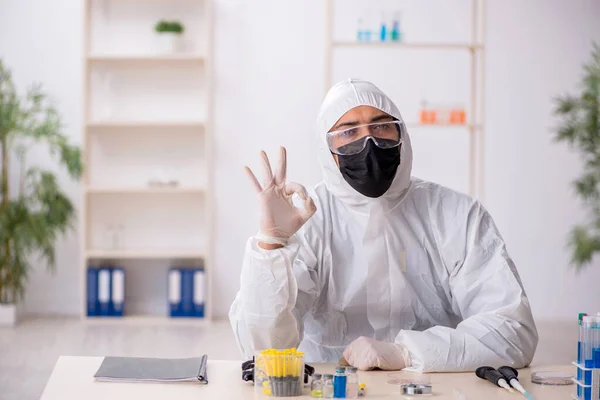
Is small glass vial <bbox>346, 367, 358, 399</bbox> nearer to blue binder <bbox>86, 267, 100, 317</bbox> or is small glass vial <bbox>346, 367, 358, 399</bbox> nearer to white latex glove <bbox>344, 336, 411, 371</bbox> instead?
white latex glove <bbox>344, 336, 411, 371</bbox>

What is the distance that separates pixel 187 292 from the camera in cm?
542

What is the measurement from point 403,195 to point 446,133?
10.9ft

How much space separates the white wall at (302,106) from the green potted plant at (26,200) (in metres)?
0.34

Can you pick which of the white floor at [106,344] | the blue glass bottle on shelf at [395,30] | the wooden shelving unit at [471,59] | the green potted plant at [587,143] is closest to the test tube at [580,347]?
the white floor at [106,344]

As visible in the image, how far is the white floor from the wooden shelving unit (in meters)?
1.17

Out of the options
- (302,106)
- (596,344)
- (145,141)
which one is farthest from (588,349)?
(145,141)

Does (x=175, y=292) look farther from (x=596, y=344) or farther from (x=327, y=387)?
(x=596, y=344)

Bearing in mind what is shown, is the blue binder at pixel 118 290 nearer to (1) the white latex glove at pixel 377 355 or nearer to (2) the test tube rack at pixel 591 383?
(1) the white latex glove at pixel 377 355

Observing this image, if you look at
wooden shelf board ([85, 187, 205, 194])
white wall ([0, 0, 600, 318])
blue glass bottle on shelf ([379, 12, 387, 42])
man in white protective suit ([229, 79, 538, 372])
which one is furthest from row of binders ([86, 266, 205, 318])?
man in white protective suit ([229, 79, 538, 372])

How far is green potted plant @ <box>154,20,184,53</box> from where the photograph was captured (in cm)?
535

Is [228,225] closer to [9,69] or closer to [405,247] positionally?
[9,69]

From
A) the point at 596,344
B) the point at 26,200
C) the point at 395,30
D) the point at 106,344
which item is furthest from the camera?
the point at 26,200

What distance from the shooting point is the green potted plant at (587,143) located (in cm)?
525

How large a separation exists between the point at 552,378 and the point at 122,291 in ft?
13.1
